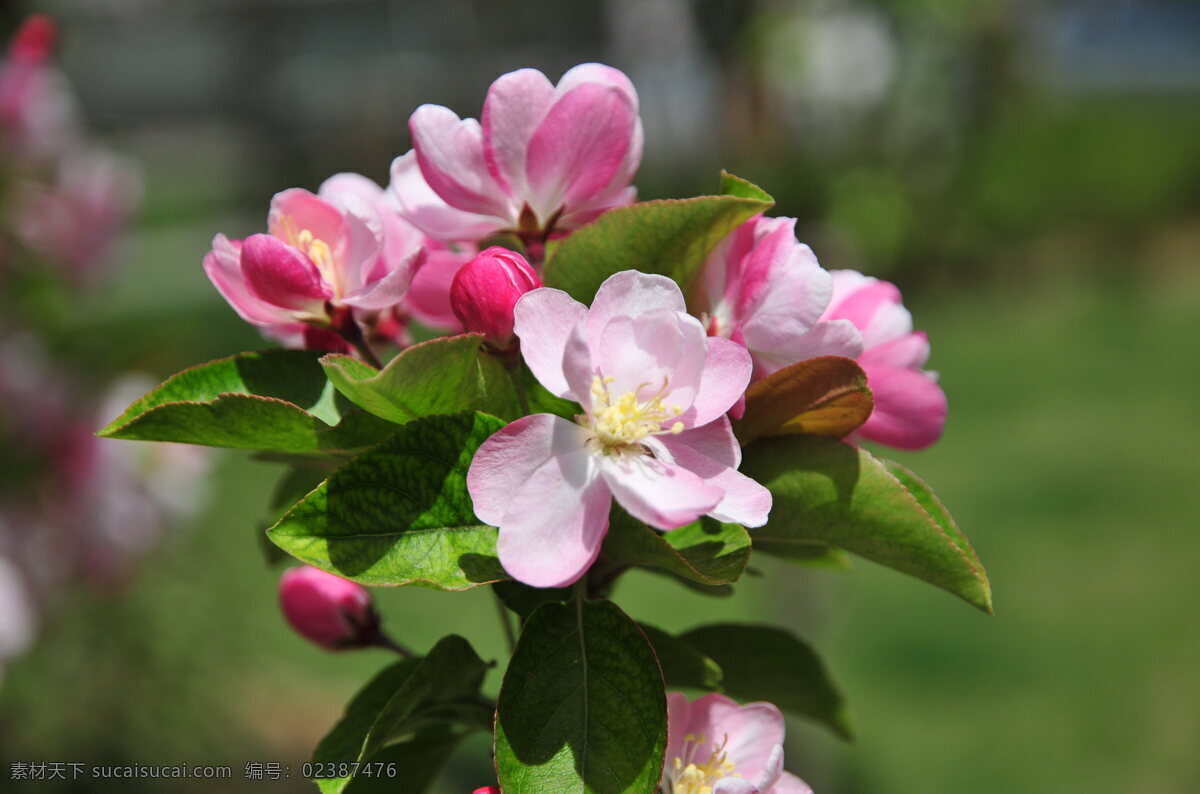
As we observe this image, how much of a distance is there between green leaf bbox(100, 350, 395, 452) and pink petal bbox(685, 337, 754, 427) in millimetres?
169

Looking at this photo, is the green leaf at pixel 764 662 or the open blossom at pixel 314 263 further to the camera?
the green leaf at pixel 764 662

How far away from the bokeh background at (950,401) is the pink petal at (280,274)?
0.26 meters

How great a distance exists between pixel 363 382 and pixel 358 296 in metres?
0.11

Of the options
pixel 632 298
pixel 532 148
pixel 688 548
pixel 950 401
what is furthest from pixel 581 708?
pixel 950 401

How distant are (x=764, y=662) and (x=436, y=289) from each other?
0.33 meters

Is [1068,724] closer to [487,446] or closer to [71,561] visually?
[71,561]

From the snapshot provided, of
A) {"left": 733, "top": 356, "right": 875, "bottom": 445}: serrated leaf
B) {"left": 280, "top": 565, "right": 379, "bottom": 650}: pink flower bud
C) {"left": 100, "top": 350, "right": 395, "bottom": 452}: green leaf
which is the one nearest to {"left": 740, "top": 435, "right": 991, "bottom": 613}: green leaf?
{"left": 733, "top": 356, "right": 875, "bottom": 445}: serrated leaf

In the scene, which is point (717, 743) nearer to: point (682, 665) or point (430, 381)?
point (682, 665)

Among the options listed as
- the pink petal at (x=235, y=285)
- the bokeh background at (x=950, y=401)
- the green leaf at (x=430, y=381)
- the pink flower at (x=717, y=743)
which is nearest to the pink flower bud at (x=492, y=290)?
the green leaf at (x=430, y=381)

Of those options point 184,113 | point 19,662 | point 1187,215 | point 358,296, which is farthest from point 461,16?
point 358,296

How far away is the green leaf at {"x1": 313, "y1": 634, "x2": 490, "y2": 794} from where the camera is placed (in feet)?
1.96

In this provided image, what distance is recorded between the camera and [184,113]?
56.6 feet

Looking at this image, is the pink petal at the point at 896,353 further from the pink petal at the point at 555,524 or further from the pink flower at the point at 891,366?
the pink petal at the point at 555,524

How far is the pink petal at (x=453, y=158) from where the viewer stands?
2.11 ft
